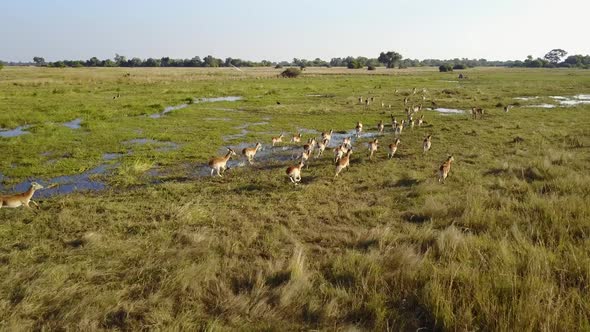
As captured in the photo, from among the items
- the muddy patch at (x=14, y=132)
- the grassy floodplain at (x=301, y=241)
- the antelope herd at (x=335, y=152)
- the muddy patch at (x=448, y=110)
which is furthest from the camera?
the muddy patch at (x=448, y=110)

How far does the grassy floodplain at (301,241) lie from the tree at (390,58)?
153 m

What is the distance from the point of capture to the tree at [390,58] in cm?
16312

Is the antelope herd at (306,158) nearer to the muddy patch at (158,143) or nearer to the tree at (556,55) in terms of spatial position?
the muddy patch at (158,143)

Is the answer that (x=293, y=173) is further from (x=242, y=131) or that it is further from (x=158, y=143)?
(x=242, y=131)

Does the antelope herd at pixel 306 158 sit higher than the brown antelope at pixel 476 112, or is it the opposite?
the brown antelope at pixel 476 112

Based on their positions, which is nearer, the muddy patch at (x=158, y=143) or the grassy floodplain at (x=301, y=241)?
the grassy floodplain at (x=301, y=241)

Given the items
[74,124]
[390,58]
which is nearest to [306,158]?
[74,124]

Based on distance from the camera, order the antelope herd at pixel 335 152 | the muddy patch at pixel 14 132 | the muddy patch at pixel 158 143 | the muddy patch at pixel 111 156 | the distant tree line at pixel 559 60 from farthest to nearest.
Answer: the distant tree line at pixel 559 60
the muddy patch at pixel 14 132
the muddy patch at pixel 158 143
the muddy patch at pixel 111 156
the antelope herd at pixel 335 152

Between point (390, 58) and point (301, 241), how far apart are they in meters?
169

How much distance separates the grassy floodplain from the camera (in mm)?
5105

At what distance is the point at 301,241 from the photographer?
28.8ft

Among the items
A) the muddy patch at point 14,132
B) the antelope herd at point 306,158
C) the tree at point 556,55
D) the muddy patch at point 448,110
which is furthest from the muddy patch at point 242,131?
the tree at point 556,55

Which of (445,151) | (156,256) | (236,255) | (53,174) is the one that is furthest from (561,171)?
(53,174)

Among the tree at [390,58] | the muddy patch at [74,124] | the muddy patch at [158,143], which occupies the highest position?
the tree at [390,58]
